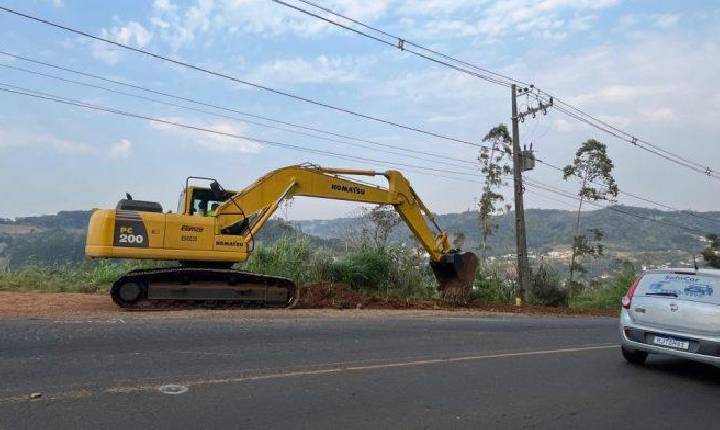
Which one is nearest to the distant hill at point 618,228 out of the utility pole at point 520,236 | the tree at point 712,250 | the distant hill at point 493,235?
the distant hill at point 493,235

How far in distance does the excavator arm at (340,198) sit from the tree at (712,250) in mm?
41074

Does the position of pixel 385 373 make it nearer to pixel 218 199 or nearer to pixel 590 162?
pixel 218 199

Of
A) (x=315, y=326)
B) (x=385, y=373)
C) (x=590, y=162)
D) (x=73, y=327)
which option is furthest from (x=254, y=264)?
(x=590, y=162)

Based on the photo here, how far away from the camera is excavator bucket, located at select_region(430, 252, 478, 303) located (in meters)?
17.6

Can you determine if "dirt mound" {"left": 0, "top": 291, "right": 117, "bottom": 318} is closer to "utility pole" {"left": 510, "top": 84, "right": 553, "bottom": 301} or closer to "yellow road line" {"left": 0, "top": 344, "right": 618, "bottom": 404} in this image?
"yellow road line" {"left": 0, "top": 344, "right": 618, "bottom": 404}

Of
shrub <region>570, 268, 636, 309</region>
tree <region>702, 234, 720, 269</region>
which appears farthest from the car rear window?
tree <region>702, 234, 720, 269</region>

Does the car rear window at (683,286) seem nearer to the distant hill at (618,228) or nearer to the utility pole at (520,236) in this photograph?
the utility pole at (520,236)

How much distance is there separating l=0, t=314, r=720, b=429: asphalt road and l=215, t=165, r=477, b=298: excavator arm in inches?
146

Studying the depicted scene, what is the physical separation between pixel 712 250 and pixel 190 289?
51.0m

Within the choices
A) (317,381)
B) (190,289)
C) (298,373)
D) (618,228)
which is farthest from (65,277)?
(618,228)

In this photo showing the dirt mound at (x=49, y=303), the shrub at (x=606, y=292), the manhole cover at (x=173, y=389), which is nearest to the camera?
the manhole cover at (x=173, y=389)

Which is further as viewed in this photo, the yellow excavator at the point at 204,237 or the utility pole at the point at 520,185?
the utility pole at the point at 520,185

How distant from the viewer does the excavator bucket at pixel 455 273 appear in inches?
694

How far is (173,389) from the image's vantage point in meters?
5.91
